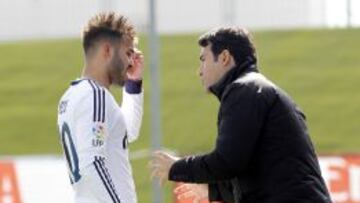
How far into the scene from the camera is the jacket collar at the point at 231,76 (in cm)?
633

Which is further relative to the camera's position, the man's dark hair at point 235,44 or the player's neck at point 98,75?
the player's neck at point 98,75

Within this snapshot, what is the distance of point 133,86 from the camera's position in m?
7.20

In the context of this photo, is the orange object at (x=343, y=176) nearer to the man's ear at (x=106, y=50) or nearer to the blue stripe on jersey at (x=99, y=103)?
the man's ear at (x=106, y=50)

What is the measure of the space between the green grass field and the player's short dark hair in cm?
1539

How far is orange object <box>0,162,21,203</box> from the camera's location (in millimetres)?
14172

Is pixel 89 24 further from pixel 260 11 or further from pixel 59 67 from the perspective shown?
pixel 59 67

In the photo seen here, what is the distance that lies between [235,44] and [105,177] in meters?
0.88

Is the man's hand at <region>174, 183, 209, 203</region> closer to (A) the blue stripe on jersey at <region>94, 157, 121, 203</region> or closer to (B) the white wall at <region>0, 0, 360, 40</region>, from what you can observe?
(A) the blue stripe on jersey at <region>94, 157, 121, 203</region>

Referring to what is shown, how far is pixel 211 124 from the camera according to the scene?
2403cm

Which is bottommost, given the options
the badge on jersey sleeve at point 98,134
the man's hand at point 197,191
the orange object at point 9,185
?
the orange object at point 9,185

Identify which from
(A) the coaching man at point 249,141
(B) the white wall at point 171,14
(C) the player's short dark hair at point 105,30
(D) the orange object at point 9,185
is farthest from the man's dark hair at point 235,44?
(B) the white wall at point 171,14

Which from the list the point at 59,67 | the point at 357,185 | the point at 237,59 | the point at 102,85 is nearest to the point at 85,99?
the point at 102,85

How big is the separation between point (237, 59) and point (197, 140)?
55.7 ft

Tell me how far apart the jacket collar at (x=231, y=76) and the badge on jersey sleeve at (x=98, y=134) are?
55 cm
